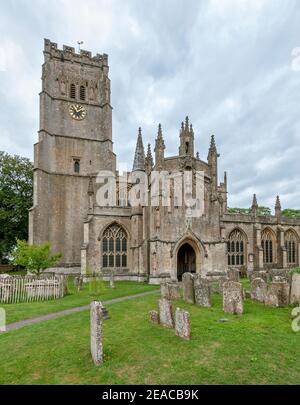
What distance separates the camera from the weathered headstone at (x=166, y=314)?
881cm

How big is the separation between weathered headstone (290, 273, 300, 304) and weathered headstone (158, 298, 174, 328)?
240 inches

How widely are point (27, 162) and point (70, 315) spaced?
31.6 meters

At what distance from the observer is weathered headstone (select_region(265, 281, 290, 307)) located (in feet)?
39.1

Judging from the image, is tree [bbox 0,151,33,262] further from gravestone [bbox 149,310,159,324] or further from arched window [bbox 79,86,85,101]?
gravestone [bbox 149,310,159,324]

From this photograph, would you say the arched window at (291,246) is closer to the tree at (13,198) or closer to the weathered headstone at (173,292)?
the weathered headstone at (173,292)

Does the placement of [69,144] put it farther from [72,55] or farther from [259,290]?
[259,290]

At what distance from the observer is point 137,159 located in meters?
38.9

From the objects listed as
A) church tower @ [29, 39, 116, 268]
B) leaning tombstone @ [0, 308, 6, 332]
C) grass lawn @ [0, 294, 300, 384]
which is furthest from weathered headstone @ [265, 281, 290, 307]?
church tower @ [29, 39, 116, 268]

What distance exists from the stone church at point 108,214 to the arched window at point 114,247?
0.33ft

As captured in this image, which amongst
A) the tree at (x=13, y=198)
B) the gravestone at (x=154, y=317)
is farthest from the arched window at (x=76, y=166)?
the gravestone at (x=154, y=317)

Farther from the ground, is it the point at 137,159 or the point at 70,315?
the point at 137,159

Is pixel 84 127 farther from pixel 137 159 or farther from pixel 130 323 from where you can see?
pixel 130 323
